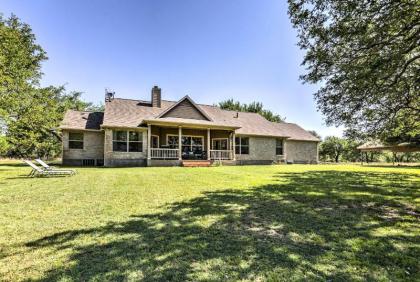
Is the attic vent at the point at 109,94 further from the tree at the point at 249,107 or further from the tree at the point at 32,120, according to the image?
the tree at the point at 249,107

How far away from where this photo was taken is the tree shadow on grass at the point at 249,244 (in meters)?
2.88

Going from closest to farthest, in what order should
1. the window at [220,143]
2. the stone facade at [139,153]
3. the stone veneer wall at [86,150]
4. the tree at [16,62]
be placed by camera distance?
the tree at [16,62] → the stone facade at [139,153] → the stone veneer wall at [86,150] → the window at [220,143]

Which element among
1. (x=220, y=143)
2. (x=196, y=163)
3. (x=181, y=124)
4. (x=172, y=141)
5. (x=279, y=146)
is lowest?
(x=196, y=163)

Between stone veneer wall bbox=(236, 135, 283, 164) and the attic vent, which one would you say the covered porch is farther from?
the attic vent

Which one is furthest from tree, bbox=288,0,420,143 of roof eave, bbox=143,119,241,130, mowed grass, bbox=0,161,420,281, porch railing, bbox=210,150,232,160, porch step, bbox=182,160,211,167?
porch railing, bbox=210,150,232,160

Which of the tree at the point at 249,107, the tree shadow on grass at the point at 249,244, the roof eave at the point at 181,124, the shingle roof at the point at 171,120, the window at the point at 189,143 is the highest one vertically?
the tree at the point at 249,107

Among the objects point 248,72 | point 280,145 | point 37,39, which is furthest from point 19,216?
point 37,39

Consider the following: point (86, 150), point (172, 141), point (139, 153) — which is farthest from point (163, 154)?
point (86, 150)

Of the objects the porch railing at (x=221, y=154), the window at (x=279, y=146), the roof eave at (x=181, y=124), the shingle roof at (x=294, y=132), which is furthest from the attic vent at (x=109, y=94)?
the shingle roof at (x=294, y=132)

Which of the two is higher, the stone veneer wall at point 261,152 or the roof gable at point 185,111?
the roof gable at point 185,111

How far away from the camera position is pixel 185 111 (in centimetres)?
2117

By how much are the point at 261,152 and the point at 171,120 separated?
1024 centimetres

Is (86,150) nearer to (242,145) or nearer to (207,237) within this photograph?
(242,145)

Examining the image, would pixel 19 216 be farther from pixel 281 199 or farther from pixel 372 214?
pixel 372 214
